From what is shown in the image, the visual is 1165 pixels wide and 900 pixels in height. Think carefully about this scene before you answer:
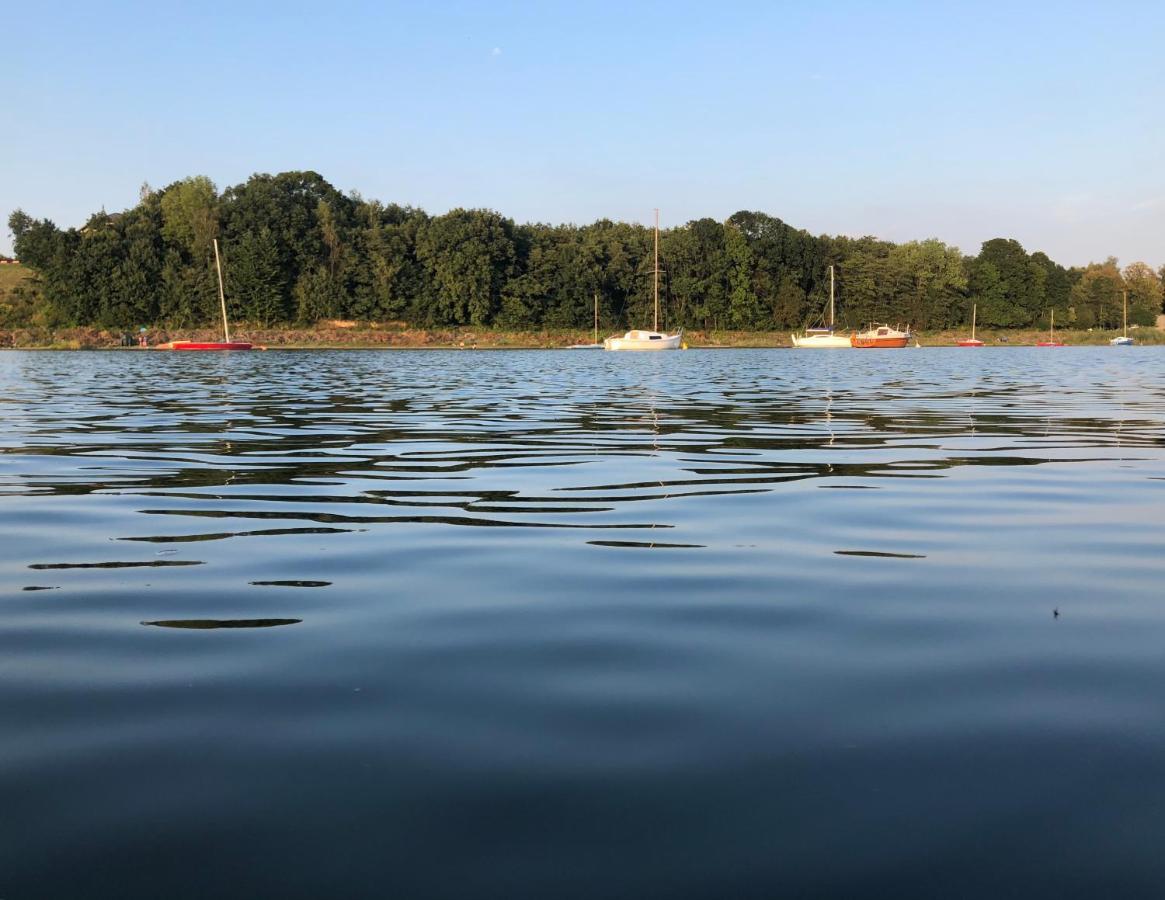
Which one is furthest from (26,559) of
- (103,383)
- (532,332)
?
(532,332)

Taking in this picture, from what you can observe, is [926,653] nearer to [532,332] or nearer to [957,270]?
Answer: [532,332]

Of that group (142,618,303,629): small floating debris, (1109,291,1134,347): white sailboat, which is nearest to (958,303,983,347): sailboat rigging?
(1109,291,1134,347): white sailboat

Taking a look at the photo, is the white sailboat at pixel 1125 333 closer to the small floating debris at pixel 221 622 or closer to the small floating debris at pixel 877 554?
the small floating debris at pixel 877 554

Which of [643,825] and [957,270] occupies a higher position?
[957,270]

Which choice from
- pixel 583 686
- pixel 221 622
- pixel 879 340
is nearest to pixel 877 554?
pixel 583 686

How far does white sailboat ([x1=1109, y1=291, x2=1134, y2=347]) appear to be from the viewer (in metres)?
103

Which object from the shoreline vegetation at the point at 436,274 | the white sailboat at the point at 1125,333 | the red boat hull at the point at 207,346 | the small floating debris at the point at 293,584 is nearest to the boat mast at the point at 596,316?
the shoreline vegetation at the point at 436,274

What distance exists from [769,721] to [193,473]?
788cm

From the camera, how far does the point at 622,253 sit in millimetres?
102438

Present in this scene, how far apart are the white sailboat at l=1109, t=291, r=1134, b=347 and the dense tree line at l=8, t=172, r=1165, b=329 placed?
37.6 ft

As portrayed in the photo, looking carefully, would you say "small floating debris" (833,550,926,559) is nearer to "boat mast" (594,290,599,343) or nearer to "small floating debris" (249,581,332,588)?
"small floating debris" (249,581,332,588)

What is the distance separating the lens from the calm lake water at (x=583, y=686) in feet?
8.01

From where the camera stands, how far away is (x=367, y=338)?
309 feet

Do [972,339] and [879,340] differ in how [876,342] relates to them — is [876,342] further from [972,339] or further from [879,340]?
[972,339]
